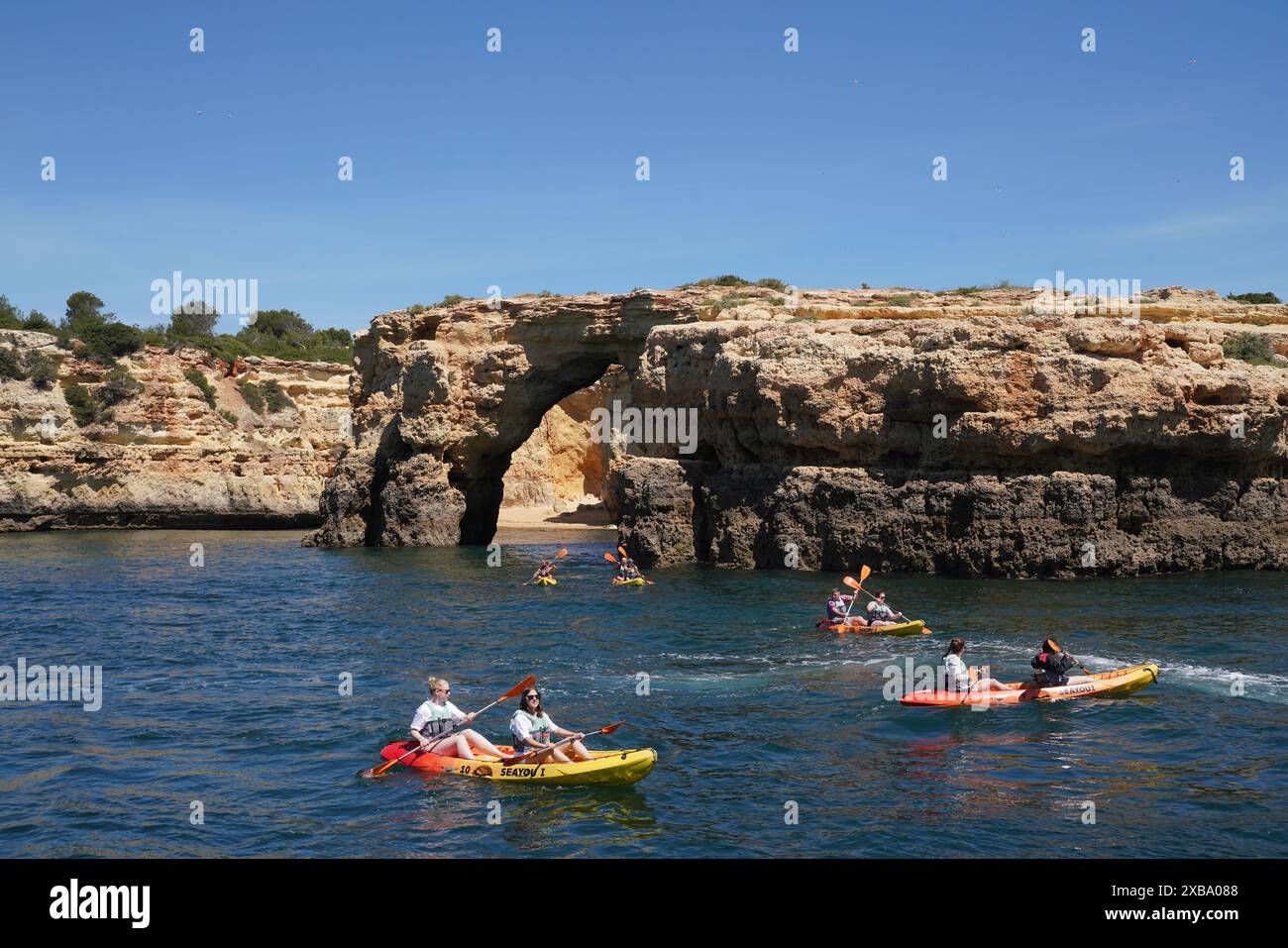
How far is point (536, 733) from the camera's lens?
51.7 ft

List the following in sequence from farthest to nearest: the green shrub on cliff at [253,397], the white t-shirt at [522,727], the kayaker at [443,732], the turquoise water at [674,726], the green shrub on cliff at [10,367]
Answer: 1. the green shrub on cliff at [253,397]
2. the green shrub on cliff at [10,367]
3. the kayaker at [443,732]
4. the white t-shirt at [522,727]
5. the turquoise water at [674,726]

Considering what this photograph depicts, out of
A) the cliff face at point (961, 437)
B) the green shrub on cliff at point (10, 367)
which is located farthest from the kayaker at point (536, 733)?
the green shrub on cliff at point (10, 367)

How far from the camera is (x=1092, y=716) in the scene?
18062 millimetres

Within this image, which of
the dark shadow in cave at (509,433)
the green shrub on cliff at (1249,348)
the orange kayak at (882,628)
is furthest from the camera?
the dark shadow in cave at (509,433)

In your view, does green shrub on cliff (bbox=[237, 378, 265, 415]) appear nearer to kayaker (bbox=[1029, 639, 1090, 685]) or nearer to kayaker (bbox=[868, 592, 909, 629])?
kayaker (bbox=[868, 592, 909, 629])

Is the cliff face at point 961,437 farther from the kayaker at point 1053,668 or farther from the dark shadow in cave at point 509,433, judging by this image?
the kayaker at point 1053,668

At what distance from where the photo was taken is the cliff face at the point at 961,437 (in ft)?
102

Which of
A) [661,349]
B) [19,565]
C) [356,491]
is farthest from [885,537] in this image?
[19,565]

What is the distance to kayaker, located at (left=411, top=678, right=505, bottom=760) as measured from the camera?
15.9 meters

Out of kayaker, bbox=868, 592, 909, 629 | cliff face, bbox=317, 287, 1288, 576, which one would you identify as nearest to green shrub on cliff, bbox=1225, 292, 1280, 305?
cliff face, bbox=317, 287, 1288, 576

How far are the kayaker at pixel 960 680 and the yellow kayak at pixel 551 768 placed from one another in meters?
6.21

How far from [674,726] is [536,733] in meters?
2.75
